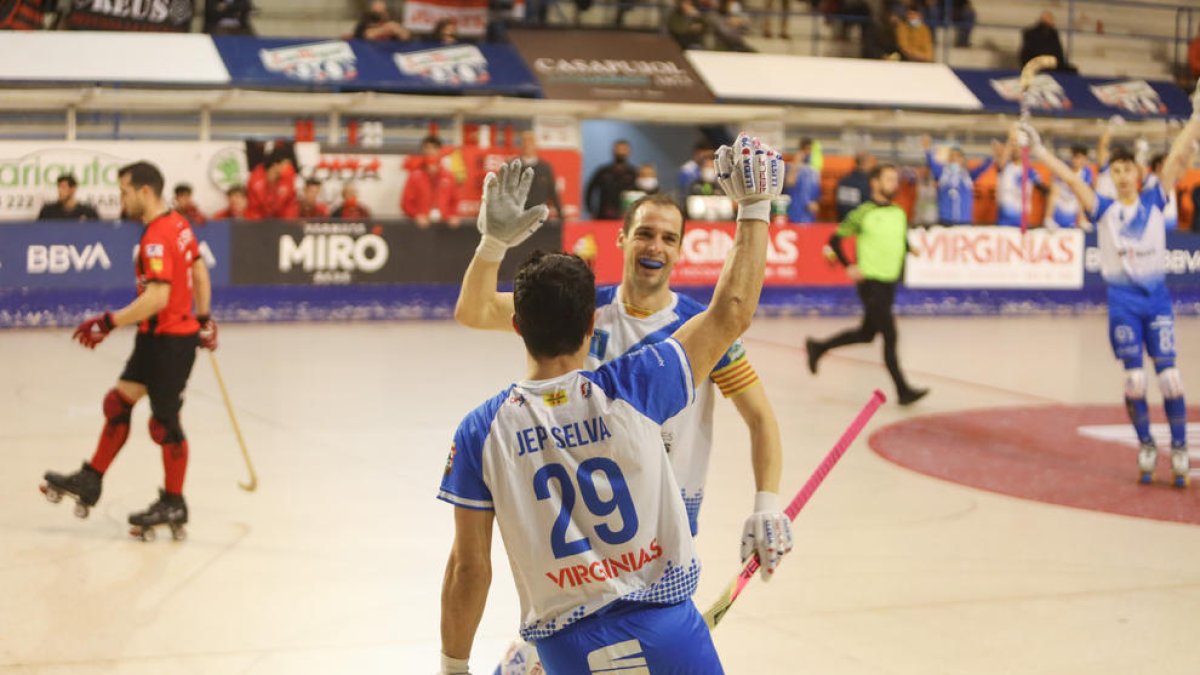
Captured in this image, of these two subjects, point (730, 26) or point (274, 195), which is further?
point (730, 26)

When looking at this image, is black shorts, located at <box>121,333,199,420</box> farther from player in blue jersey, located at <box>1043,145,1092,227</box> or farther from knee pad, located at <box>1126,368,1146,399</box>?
player in blue jersey, located at <box>1043,145,1092,227</box>

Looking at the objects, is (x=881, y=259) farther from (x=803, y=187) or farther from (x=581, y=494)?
(x=581, y=494)

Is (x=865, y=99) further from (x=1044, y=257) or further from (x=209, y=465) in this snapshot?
(x=209, y=465)

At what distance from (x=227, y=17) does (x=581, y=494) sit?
18.9 meters

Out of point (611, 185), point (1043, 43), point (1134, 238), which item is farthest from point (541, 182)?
point (1134, 238)

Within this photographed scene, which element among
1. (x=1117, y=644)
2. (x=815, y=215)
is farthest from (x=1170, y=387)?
(x=815, y=215)

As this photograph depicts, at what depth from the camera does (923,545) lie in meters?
7.99

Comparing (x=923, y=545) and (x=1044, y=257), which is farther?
(x=1044, y=257)

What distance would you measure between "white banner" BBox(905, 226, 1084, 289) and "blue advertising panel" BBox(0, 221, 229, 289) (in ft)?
34.5

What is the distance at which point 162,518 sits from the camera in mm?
7883

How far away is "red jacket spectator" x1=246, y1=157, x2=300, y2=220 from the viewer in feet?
61.6

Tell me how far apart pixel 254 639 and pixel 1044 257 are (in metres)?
18.1

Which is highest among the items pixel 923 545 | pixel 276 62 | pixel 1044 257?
pixel 276 62

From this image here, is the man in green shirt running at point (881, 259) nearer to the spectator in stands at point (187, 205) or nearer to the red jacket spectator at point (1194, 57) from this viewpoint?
the spectator in stands at point (187, 205)
